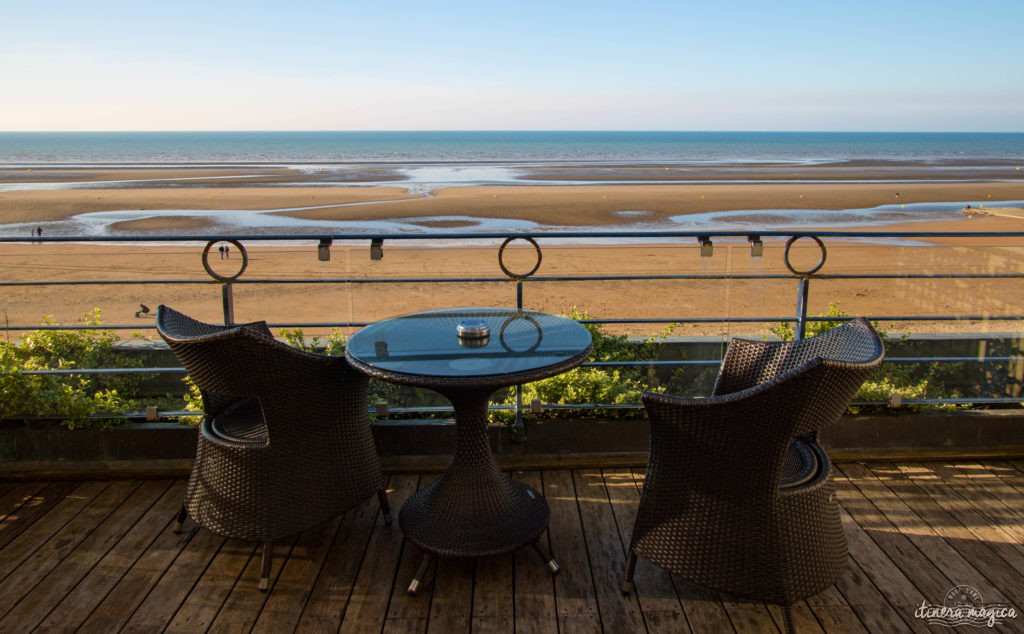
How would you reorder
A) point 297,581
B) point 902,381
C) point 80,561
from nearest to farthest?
point 297,581, point 80,561, point 902,381

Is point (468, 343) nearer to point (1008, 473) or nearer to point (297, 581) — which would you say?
point (297, 581)

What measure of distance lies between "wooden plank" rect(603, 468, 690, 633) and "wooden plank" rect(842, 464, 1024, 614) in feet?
2.88

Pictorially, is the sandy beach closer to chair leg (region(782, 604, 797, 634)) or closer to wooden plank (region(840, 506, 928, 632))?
wooden plank (region(840, 506, 928, 632))

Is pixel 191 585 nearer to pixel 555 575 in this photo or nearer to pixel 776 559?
pixel 555 575

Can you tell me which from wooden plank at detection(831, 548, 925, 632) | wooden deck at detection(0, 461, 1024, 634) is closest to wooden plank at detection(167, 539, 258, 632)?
wooden deck at detection(0, 461, 1024, 634)

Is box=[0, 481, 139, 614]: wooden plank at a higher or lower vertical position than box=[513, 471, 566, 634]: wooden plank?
lower

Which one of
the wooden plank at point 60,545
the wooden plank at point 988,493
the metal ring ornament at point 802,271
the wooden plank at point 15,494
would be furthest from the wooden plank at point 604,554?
the wooden plank at point 15,494

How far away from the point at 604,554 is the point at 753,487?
0.79m

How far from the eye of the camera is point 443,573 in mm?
2523

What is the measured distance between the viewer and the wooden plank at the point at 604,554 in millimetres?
2246

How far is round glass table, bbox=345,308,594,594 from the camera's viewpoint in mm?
2266

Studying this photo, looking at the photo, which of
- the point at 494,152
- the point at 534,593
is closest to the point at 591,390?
the point at 534,593

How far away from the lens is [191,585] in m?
2.43

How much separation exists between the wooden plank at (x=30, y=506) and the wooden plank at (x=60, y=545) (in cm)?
10
